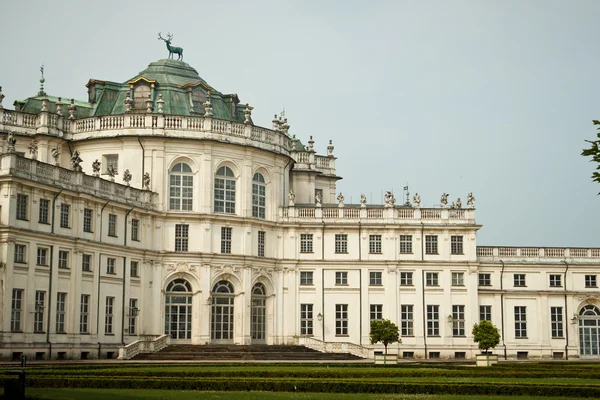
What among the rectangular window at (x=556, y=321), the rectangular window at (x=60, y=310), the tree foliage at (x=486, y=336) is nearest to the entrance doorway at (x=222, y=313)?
the rectangular window at (x=60, y=310)

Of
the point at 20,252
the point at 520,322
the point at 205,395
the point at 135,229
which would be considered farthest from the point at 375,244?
the point at 205,395

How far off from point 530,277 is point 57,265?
3798 cm

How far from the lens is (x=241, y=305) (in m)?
68.4

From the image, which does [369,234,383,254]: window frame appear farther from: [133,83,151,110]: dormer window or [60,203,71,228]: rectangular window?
[60,203,71,228]: rectangular window

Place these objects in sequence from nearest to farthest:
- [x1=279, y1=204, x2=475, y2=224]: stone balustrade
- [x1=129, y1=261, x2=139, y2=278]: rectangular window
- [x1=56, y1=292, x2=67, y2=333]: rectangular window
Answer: [x1=56, y1=292, x2=67, y2=333]: rectangular window, [x1=129, y1=261, x2=139, y2=278]: rectangular window, [x1=279, y1=204, x2=475, y2=224]: stone balustrade

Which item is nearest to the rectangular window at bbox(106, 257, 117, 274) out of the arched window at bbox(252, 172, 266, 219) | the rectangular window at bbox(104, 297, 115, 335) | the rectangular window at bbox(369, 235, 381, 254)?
the rectangular window at bbox(104, 297, 115, 335)

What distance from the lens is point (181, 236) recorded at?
220 ft

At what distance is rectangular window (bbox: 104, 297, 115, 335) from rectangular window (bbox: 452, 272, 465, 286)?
87.0 feet

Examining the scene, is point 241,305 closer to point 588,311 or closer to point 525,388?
point 588,311

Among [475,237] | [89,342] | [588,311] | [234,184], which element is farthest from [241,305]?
→ [588,311]

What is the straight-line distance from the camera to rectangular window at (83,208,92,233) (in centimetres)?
5753

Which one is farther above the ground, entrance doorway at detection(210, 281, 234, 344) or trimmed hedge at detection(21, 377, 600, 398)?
entrance doorway at detection(210, 281, 234, 344)

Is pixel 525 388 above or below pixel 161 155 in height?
below

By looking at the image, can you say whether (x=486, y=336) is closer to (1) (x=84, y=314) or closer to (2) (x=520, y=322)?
(2) (x=520, y=322)
